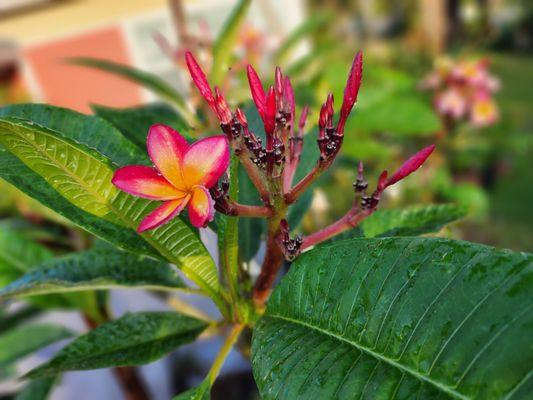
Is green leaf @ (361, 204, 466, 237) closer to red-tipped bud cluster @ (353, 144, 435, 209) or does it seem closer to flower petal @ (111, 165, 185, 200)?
red-tipped bud cluster @ (353, 144, 435, 209)

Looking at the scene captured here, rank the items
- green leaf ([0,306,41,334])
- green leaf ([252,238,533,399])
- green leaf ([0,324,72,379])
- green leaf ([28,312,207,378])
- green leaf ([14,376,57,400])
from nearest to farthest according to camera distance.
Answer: green leaf ([252,238,533,399])
green leaf ([28,312,207,378])
green leaf ([14,376,57,400])
green leaf ([0,324,72,379])
green leaf ([0,306,41,334])

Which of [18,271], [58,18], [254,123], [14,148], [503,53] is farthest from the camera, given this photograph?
[503,53]

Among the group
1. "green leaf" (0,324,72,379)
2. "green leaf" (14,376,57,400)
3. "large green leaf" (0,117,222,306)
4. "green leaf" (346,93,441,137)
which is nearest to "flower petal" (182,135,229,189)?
"large green leaf" (0,117,222,306)

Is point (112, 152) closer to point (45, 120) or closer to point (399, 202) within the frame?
point (45, 120)

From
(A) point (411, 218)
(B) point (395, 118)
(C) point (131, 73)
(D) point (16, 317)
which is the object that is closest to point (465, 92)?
(B) point (395, 118)

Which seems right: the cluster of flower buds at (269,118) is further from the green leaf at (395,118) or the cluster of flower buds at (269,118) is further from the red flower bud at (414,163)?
the green leaf at (395,118)

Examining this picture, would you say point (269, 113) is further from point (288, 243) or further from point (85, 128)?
point (85, 128)

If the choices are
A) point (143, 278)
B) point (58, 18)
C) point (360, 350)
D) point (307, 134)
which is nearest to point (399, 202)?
point (307, 134)
